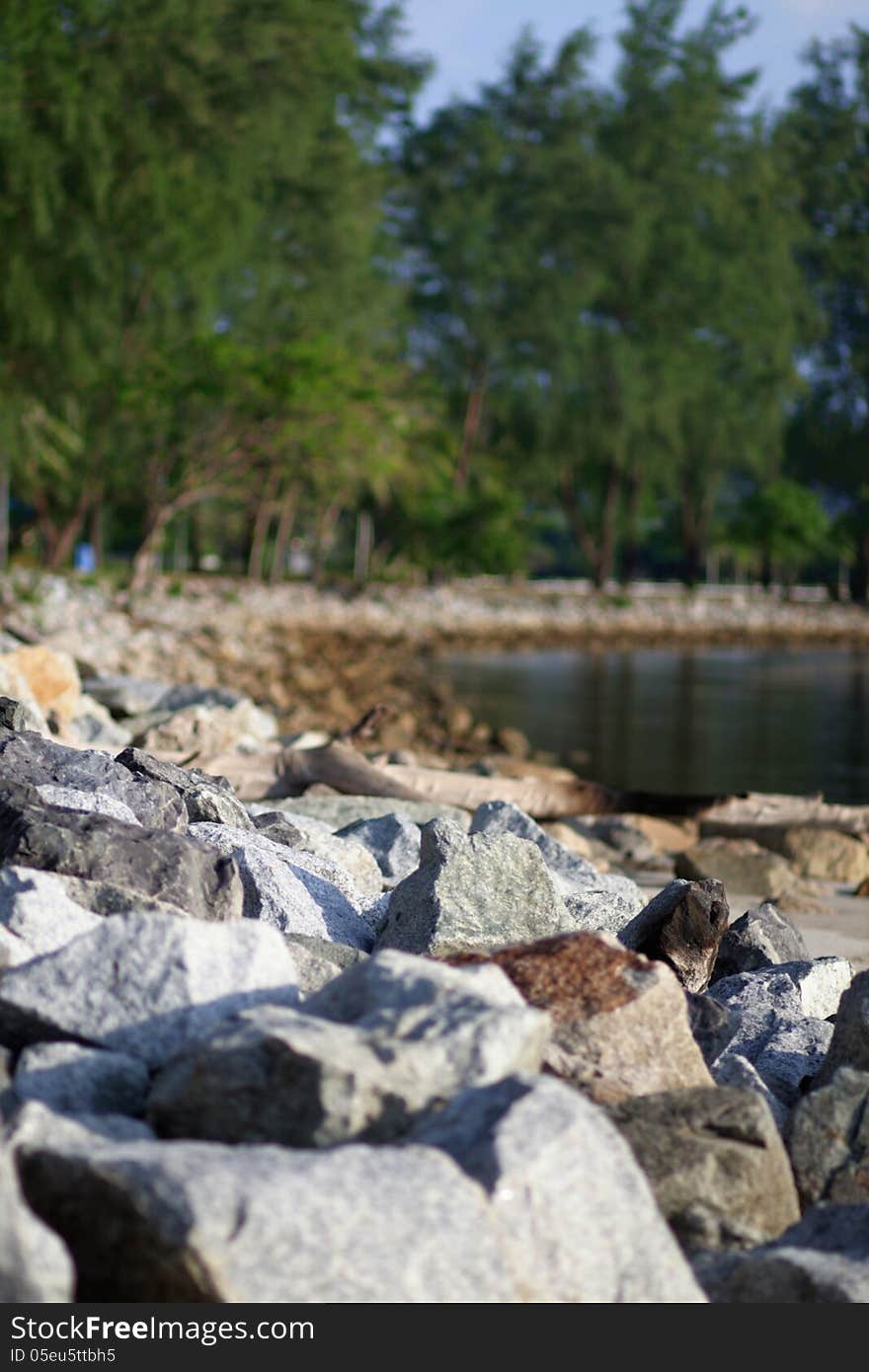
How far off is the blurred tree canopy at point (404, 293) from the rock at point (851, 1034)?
16274 millimetres

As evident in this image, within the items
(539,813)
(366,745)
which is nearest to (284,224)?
(366,745)

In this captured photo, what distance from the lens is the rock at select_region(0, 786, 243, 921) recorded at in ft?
11.5

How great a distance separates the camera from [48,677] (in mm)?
8117

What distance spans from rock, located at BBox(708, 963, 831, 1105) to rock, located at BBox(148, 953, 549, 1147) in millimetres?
1024

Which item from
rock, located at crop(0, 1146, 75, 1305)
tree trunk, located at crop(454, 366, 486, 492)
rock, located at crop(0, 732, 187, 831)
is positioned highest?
tree trunk, located at crop(454, 366, 486, 492)

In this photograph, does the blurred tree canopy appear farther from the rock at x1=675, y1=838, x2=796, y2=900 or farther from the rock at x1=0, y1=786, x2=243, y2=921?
the rock at x1=0, y1=786, x2=243, y2=921

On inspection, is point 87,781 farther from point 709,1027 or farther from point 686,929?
point 709,1027

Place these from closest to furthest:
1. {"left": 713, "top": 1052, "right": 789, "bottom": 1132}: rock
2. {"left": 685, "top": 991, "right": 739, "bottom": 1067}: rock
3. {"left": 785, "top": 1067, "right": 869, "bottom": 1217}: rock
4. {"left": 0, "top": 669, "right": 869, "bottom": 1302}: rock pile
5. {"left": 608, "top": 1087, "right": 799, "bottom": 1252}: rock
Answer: {"left": 0, "top": 669, "right": 869, "bottom": 1302}: rock pile → {"left": 608, "top": 1087, "right": 799, "bottom": 1252}: rock → {"left": 785, "top": 1067, "right": 869, "bottom": 1217}: rock → {"left": 713, "top": 1052, "right": 789, "bottom": 1132}: rock → {"left": 685, "top": 991, "right": 739, "bottom": 1067}: rock

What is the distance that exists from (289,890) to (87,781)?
0.74 m

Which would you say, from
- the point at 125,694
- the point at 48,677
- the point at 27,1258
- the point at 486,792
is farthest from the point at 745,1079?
the point at 125,694

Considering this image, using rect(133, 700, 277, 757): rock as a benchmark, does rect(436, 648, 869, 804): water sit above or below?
below

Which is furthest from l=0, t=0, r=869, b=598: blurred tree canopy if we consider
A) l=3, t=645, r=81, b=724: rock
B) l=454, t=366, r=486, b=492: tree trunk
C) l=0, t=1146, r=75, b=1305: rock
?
l=0, t=1146, r=75, b=1305: rock

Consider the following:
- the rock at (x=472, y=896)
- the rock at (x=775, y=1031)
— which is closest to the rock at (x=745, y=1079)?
the rock at (x=775, y=1031)

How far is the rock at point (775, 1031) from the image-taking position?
3674 millimetres
